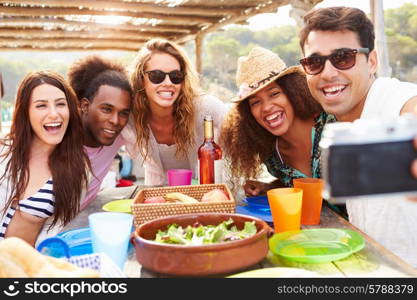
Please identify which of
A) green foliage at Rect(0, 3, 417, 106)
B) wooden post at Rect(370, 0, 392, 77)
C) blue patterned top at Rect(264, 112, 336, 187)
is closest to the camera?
blue patterned top at Rect(264, 112, 336, 187)

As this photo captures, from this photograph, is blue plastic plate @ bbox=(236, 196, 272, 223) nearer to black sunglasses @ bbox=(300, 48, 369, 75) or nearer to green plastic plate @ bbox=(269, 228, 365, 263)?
green plastic plate @ bbox=(269, 228, 365, 263)

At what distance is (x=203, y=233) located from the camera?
1.30m

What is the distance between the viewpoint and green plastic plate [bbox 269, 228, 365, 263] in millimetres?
1273

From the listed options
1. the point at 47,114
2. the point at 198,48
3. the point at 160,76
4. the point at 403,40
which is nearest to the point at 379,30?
the point at 160,76

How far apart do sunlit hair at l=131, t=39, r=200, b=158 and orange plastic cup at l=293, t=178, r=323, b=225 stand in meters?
1.37

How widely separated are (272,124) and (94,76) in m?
1.37

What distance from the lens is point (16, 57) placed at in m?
53.9

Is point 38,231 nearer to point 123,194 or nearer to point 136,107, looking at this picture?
point 123,194

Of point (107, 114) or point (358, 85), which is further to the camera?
point (107, 114)

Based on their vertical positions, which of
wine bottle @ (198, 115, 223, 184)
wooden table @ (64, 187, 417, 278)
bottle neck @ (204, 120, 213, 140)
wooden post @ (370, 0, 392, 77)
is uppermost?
wooden post @ (370, 0, 392, 77)

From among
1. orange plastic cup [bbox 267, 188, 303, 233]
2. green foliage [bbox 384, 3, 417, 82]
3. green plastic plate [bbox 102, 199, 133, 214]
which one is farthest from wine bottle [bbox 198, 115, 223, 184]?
green foliage [bbox 384, 3, 417, 82]

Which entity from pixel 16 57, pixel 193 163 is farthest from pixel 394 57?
pixel 16 57

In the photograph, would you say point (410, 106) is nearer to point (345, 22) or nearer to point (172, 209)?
point (345, 22)

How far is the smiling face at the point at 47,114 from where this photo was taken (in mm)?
2348
